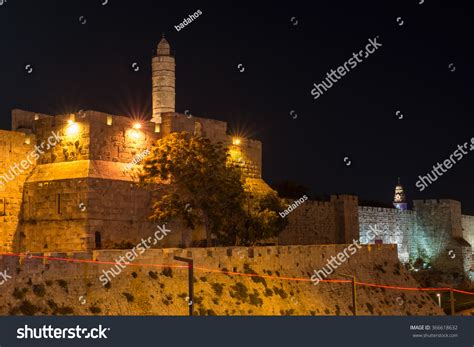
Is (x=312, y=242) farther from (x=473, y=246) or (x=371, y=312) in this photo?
(x=473, y=246)

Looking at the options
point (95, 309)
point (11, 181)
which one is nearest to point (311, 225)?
point (11, 181)

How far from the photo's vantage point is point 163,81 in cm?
4053

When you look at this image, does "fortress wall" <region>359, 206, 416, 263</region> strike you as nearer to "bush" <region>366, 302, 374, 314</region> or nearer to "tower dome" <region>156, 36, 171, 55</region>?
"tower dome" <region>156, 36, 171, 55</region>

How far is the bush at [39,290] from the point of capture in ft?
53.8

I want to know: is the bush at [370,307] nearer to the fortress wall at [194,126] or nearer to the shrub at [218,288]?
the shrub at [218,288]

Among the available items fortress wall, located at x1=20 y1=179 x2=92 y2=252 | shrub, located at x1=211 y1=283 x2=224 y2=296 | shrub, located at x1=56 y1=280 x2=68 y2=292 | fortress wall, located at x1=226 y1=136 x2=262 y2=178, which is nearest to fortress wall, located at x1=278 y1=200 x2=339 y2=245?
fortress wall, located at x1=226 y1=136 x2=262 y2=178

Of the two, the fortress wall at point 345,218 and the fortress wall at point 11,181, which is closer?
the fortress wall at point 11,181

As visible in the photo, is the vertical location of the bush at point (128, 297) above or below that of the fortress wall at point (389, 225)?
below

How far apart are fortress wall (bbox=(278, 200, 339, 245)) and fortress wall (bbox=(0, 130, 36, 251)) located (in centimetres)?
1263

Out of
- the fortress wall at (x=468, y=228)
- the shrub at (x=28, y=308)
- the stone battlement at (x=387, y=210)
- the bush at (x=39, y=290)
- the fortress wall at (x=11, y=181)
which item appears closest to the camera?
the shrub at (x=28, y=308)

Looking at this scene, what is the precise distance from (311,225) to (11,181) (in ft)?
52.0

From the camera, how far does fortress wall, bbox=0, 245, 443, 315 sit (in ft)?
54.5

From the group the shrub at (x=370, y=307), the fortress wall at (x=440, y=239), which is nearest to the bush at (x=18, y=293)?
the shrub at (x=370, y=307)

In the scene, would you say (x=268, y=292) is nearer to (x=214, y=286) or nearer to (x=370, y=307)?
(x=214, y=286)
